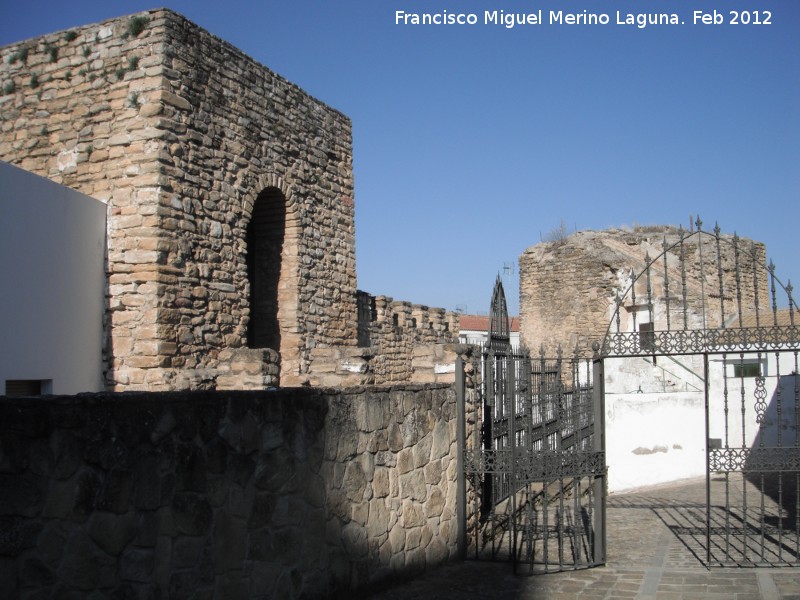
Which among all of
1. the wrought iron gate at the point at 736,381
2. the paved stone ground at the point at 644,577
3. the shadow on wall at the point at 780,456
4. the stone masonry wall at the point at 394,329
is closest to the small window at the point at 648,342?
the wrought iron gate at the point at 736,381

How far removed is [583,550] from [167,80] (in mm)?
6726

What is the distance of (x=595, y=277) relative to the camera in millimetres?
19250

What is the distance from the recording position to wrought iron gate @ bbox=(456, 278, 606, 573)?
6.79 meters

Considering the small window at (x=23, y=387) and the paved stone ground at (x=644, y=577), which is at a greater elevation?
the small window at (x=23, y=387)

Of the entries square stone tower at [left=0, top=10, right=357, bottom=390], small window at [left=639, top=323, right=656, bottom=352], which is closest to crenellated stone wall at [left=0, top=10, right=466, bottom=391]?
square stone tower at [left=0, top=10, right=357, bottom=390]

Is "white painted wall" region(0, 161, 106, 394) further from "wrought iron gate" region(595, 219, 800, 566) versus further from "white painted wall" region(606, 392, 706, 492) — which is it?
"white painted wall" region(606, 392, 706, 492)

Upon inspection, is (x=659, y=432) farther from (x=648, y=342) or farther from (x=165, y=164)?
(x=165, y=164)

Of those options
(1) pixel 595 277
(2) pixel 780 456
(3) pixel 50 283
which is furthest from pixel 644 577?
(1) pixel 595 277

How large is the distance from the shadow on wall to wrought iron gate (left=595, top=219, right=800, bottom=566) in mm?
11

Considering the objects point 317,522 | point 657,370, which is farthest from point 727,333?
point 657,370

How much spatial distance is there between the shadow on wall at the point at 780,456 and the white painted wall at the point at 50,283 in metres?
6.67

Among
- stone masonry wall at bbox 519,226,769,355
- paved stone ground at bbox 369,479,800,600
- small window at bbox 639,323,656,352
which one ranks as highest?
stone masonry wall at bbox 519,226,769,355

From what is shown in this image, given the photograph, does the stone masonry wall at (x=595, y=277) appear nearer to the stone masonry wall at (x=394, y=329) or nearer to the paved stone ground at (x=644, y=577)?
the stone masonry wall at (x=394, y=329)

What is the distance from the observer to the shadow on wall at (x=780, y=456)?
6.71 meters
